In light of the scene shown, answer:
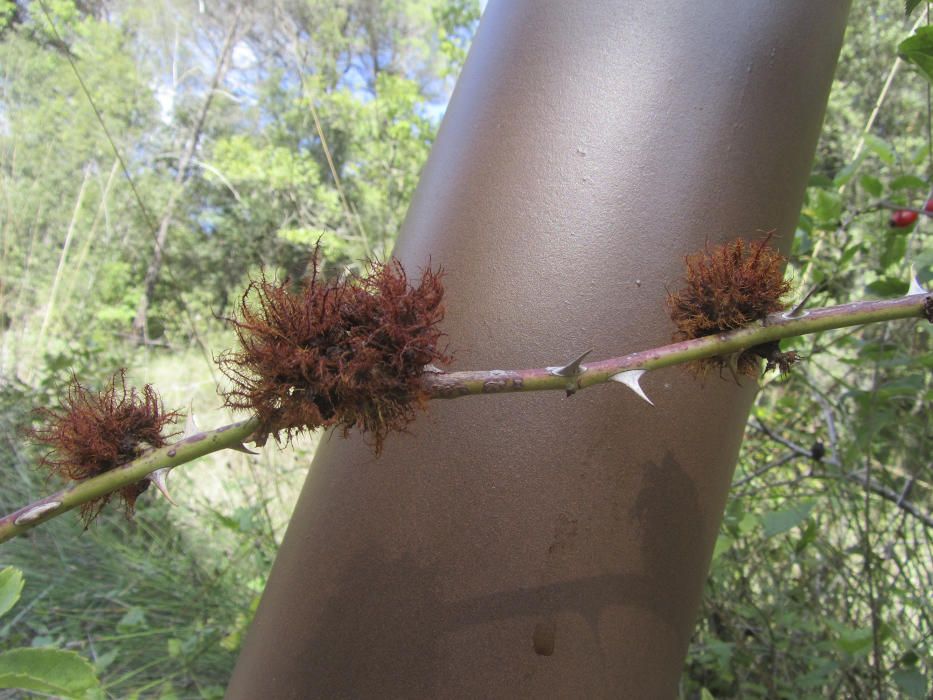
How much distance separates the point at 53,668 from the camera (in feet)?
1.70

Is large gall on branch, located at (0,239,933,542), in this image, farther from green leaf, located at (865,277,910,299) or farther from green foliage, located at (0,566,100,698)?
green leaf, located at (865,277,910,299)

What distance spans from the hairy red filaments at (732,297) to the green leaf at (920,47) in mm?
A: 509

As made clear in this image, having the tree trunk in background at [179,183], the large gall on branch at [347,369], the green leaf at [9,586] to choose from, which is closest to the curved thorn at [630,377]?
the large gall on branch at [347,369]

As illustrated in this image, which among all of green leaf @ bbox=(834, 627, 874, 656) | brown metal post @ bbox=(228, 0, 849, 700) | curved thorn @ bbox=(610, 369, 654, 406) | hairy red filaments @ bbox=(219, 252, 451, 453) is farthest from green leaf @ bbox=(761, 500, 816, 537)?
hairy red filaments @ bbox=(219, 252, 451, 453)

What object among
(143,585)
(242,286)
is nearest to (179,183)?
(242,286)

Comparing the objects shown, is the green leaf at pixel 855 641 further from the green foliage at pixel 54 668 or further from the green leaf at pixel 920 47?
the green foliage at pixel 54 668

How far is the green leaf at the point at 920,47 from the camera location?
0.86 meters

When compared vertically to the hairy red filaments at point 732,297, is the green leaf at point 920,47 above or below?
above

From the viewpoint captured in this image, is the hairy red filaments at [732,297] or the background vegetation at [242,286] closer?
the hairy red filaments at [732,297]

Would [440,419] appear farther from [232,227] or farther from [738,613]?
[232,227]

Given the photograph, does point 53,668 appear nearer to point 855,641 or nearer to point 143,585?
point 855,641

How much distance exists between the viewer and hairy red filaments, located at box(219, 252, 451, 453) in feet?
1.64

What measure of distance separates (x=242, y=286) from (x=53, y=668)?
5.25 metres

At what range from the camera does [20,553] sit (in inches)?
95.4
